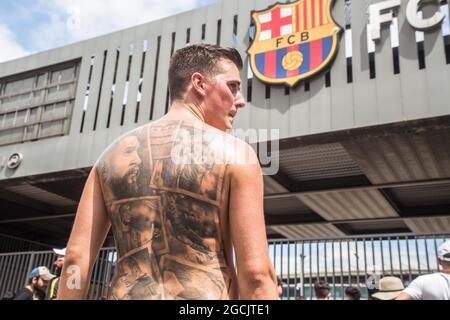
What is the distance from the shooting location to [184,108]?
6.53 feet

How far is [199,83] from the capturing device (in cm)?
196

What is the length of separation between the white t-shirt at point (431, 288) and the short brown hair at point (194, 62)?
357cm

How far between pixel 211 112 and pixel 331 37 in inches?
360

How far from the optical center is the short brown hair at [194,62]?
1958mm

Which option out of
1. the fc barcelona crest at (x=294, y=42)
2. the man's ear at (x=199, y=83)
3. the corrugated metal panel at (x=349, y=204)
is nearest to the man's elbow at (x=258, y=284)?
the man's ear at (x=199, y=83)

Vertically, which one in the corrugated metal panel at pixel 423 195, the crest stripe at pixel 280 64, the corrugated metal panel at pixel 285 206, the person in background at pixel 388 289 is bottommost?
the person in background at pixel 388 289

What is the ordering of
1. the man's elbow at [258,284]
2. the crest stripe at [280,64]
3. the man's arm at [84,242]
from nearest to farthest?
the man's elbow at [258,284] < the man's arm at [84,242] < the crest stripe at [280,64]

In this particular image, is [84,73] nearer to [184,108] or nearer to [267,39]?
[267,39]

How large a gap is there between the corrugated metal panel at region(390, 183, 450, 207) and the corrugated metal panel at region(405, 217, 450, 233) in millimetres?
913

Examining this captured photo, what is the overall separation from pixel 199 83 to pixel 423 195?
13.4 meters

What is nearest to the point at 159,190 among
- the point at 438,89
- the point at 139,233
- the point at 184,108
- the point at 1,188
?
the point at 139,233

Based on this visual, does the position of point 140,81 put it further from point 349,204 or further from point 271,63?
point 349,204

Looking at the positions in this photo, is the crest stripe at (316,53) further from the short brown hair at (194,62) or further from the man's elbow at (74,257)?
the man's elbow at (74,257)

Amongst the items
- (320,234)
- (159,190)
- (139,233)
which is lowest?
(139,233)
